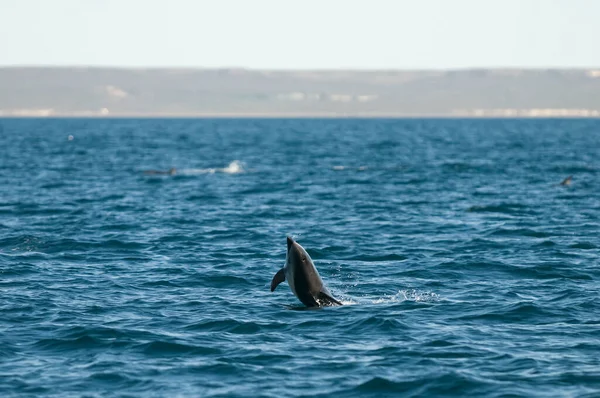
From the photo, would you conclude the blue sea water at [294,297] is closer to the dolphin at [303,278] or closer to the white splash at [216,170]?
the dolphin at [303,278]

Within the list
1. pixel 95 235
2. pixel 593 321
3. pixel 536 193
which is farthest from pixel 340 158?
pixel 593 321

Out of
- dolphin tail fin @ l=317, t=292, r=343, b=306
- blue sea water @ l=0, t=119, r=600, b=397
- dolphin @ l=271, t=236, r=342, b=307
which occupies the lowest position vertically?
blue sea water @ l=0, t=119, r=600, b=397

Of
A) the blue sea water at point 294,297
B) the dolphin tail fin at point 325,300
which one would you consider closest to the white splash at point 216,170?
the blue sea water at point 294,297

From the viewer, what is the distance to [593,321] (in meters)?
20.5

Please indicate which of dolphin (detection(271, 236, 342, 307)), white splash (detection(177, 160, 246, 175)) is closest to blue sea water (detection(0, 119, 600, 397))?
dolphin (detection(271, 236, 342, 307))

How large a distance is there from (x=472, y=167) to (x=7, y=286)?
49.5 m

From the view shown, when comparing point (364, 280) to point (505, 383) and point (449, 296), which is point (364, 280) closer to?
point (449, 296)

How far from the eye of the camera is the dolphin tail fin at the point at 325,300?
21625 mm

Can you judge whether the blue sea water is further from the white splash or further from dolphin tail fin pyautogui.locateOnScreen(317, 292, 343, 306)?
the white splash

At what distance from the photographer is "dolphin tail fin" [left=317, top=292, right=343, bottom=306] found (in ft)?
70.9

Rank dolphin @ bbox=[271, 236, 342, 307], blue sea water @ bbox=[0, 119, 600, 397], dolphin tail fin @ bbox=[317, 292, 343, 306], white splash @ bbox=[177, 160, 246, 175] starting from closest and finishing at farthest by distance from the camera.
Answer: blue sea water @ bbox=[0, 119, 600, 397]
dolphin @ bbox=[271, 236, 342, 307]
dolphin tail fin @ bbox=[317, 292, 343, 306]
white splash @ bbox=[177, 160, 246, 175]

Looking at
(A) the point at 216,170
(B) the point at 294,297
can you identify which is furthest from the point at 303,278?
(A) the point at 216,170

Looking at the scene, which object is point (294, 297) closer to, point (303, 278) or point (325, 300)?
point (325, 300)

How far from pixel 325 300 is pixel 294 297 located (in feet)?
5.14
